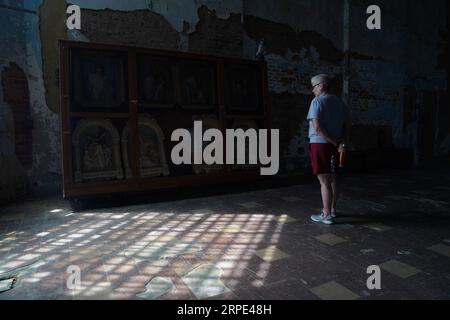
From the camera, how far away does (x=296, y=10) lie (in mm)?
6695

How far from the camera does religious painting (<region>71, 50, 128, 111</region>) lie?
13.5 ft

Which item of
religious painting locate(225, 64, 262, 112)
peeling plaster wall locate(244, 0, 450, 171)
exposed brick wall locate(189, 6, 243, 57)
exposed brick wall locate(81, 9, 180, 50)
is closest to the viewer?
exposed brick wall locate(81, 9, 180, 50)

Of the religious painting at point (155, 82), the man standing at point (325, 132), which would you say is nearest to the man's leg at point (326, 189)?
the man standing at point (325, 132)

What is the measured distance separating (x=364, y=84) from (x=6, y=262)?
8037 mm

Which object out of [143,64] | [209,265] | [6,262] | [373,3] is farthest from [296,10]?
[6,262]

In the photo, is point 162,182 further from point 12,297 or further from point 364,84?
point 364,84

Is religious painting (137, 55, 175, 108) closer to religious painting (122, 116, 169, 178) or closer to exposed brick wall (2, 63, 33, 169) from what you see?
religious painting (122, 116, 169, 178)

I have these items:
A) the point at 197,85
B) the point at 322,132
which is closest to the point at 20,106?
the point at 197,85

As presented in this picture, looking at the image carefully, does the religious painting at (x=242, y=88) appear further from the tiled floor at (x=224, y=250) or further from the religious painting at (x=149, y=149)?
the tiled floor at (x=224, y=250)

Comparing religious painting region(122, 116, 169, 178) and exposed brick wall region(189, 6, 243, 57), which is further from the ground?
exposed brick wall region(189, 6, 243, 57)

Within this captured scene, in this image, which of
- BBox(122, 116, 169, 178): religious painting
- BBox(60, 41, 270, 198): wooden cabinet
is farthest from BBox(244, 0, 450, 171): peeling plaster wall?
BBox(122, 116, 169, 178): religious painting

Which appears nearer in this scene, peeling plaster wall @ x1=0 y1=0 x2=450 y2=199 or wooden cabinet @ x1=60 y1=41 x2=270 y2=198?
wooden cabinet @ x1=60 y1=41 x2=270 y2=198

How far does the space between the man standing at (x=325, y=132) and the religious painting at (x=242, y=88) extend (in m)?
2.13

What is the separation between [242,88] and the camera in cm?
530
